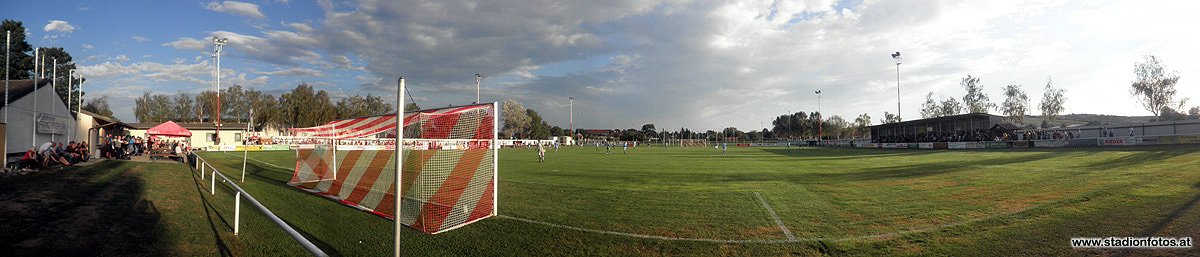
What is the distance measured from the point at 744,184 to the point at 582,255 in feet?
30.9

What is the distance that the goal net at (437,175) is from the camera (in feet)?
29.8

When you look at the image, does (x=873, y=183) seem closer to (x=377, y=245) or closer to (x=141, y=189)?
(x=377, y=245)

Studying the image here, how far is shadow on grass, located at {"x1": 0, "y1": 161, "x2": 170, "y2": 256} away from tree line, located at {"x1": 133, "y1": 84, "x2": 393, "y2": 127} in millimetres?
51864

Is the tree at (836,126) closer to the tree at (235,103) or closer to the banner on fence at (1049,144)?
the banner on fence at (1049,144)

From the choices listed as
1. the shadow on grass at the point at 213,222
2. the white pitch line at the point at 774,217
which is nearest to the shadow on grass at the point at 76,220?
the shadow on grass at the point at 213,222

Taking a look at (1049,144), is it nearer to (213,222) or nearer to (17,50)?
(213,222)

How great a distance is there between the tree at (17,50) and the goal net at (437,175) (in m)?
37.5

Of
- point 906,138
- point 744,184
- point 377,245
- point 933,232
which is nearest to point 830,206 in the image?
point 933,232

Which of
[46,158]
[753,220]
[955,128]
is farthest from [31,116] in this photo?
[955,128]

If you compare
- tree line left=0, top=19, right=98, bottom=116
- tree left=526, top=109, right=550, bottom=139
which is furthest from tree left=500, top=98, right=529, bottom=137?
tree line left=0, top=19, right=98, bottom=116

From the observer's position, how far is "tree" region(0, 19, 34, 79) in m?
33.2

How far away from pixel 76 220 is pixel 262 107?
75.6m

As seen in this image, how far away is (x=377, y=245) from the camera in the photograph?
6746 mm

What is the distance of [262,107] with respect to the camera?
68375 mm
